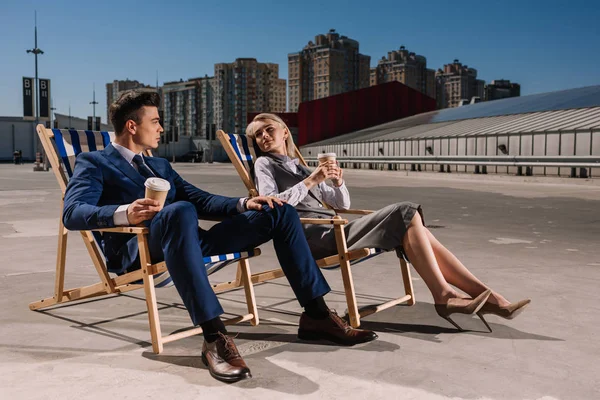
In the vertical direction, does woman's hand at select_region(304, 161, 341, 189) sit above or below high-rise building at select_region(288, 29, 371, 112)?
below

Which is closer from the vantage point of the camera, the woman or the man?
the man

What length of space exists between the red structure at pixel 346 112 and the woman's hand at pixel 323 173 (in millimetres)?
45150

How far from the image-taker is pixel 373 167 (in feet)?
103

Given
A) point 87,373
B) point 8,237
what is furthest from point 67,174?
point 8,237

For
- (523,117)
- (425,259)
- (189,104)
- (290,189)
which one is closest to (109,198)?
(290,189)

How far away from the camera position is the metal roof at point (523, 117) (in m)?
22.6

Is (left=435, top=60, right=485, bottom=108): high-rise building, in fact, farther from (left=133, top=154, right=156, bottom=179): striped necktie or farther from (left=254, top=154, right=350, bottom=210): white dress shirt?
(left=133, top=154, right=156, bottom=179): striped necktie

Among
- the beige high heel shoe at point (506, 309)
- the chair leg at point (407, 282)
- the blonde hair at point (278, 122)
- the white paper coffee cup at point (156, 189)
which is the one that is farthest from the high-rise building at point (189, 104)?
the white paper coffee cup at point (156, 189)

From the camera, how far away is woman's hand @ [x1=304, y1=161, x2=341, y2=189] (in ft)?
13.0

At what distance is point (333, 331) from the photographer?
10.7ft

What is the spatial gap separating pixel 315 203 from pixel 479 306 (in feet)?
4.68

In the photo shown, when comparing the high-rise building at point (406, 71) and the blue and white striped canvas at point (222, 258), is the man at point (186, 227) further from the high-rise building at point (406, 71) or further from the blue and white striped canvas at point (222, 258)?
the high-rise building at point (406, 71)

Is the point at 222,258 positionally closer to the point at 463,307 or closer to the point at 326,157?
the point at 326,157

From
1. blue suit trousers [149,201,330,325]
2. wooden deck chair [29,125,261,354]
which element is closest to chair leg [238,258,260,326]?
wooden deck chair [29,125,261,354]
